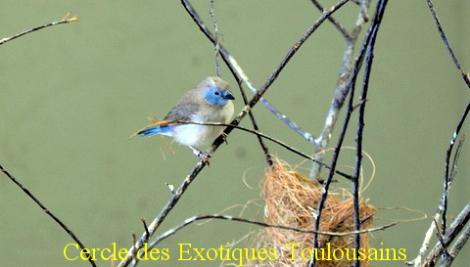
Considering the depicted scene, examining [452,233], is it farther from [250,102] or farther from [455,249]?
[250,102]

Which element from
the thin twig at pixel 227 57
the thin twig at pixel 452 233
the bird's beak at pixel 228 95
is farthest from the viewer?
the bird's beak at pixel 228 95

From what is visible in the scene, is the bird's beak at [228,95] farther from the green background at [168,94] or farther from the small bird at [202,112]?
the green background at [168,94]

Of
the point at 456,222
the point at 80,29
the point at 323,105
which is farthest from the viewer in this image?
the point at 323,105

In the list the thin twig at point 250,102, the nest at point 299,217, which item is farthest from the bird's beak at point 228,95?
the thin twig at point 250,102

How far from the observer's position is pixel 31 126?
2.26 meters

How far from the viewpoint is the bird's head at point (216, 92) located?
172cm

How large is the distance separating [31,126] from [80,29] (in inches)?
14.2

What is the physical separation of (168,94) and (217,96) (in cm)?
60

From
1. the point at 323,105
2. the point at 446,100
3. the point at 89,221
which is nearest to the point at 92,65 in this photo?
the point at 89,221

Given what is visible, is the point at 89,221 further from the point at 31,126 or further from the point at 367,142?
the point at 367,142

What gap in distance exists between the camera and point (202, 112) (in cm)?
179

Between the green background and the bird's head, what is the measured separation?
0.51 metres

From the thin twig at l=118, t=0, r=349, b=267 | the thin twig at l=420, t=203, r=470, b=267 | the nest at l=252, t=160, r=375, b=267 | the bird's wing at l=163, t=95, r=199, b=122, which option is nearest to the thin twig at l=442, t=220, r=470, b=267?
the thin twig at l=420, t=203, r=470, b=267

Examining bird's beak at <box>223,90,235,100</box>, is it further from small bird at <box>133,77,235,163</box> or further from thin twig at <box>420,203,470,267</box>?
thin twig at <box>420,203,470,267</box>
